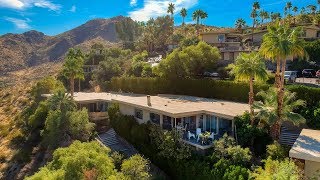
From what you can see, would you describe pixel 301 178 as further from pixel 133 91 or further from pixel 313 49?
pixel 313 49

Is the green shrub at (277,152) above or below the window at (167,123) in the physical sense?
below

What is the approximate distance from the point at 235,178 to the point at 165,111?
11774 mm

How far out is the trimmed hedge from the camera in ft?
148

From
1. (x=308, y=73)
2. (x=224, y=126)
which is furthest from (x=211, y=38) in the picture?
(x=224, y=126)

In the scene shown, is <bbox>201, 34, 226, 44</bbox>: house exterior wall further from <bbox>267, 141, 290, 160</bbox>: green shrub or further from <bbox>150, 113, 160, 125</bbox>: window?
<bbox>267, 141, 290, 160</bbox>: green shrub

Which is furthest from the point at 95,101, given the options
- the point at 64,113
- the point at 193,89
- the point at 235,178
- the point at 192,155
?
the point at 235,178

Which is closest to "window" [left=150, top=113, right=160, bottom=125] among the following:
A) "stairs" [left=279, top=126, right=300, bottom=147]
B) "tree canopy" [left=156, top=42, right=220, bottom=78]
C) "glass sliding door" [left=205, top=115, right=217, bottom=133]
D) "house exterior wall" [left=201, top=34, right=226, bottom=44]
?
"glass sliding door" [left=205, top=115, right=217, bottom=133]

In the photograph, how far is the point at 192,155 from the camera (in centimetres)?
3425

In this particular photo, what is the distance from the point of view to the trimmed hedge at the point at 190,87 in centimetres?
4503

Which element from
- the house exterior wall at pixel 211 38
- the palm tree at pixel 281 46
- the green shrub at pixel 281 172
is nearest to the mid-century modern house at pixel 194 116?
the palm tree at pixel 281 46

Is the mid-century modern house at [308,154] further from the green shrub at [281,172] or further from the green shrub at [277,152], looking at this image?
the green shrub at [281,172]

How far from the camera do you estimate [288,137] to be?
3462 cm

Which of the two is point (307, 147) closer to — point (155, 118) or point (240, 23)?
point (155, 118)

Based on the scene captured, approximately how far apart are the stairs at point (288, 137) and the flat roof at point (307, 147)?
1.42 meters
